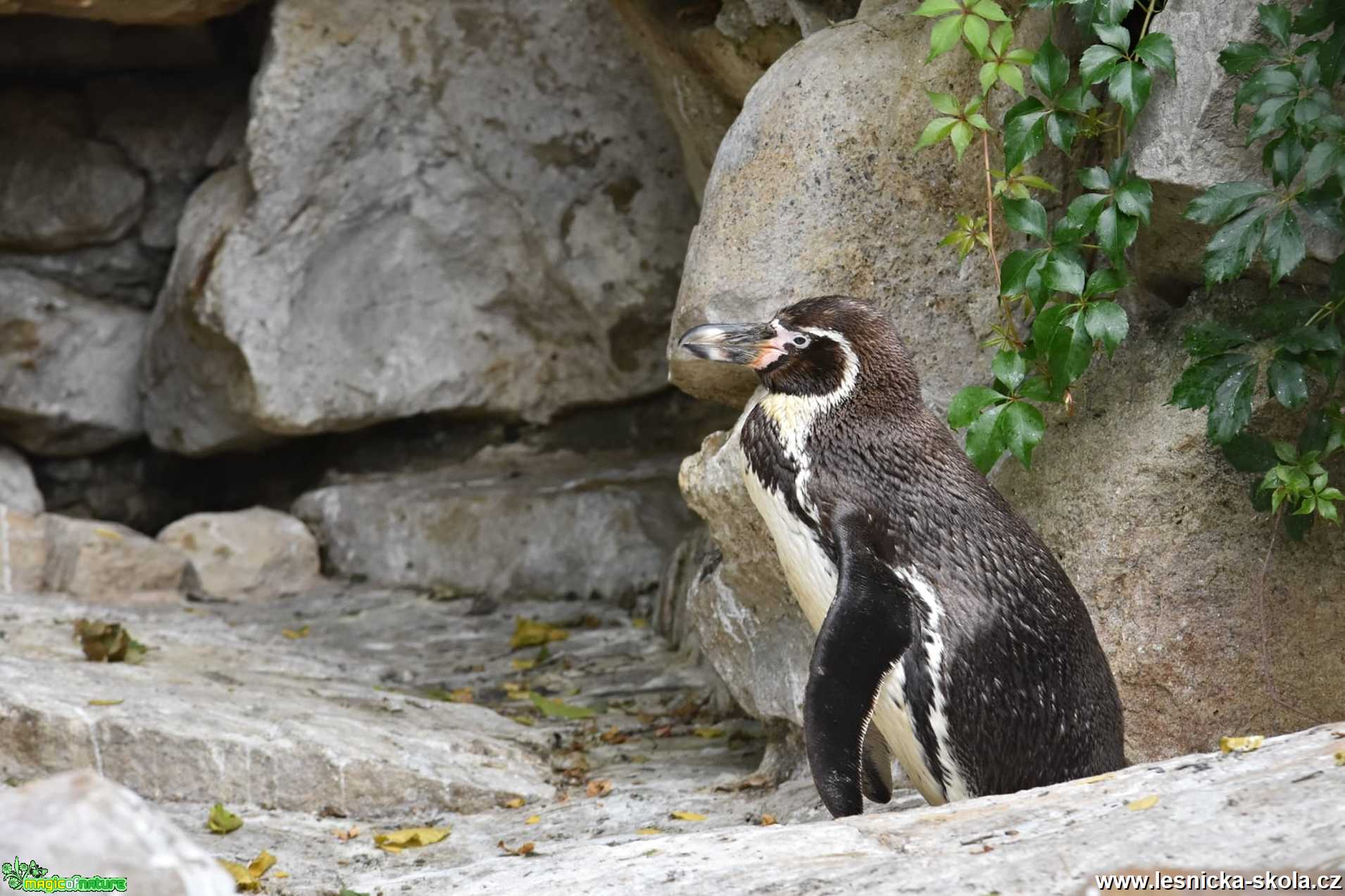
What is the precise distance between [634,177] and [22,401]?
2710 mm

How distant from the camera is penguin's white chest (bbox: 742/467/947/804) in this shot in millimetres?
2775

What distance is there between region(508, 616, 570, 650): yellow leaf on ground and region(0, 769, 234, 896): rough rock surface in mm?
3572

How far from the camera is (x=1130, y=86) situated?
9.50 ft

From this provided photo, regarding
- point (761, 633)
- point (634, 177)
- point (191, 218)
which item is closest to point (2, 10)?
point (191, 218)

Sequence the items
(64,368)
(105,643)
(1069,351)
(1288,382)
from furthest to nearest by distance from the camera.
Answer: (64,368)
(105,643)
(1069,351)
(1288,382)

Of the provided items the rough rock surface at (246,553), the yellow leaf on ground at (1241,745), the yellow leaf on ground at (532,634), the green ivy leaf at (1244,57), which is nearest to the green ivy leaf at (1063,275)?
the green ivy leaf at (1244,57)

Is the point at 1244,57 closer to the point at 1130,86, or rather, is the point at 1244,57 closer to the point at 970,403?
the point at 1130,86

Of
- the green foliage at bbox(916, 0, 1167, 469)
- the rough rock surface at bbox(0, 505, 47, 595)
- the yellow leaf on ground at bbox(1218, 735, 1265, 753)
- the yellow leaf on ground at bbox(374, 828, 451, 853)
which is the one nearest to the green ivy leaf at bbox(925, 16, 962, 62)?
the green foliage at bbox(916, 0, 1167, 469)

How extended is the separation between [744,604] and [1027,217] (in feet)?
4.08

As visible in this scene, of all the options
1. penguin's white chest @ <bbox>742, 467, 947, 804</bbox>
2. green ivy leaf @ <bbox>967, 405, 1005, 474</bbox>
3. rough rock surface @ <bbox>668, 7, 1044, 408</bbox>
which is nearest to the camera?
penguin's white chest @ <bbox>742, 467, 947, 804</bbox>

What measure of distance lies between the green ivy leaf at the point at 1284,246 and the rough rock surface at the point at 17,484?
5.05 metres

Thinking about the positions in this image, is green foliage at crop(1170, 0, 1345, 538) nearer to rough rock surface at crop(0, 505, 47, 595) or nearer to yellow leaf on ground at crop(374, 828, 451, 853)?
yellow leaf on ground at crop(374, 828, 451, 853)

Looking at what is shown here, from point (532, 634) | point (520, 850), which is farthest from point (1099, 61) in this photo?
point (532, 634)

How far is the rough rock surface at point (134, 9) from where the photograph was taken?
17.4 ft
